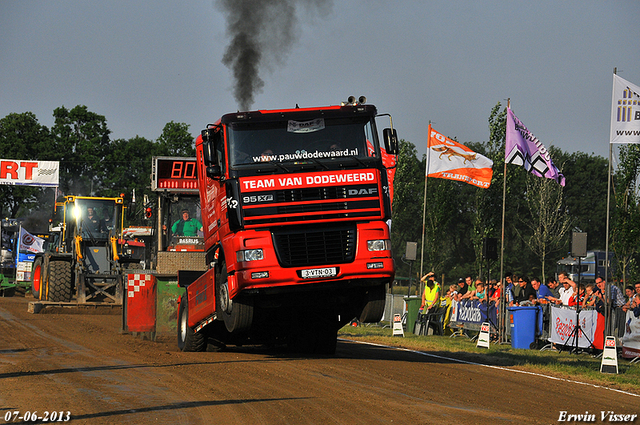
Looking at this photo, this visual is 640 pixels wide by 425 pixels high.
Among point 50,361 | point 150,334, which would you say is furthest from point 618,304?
point 50,361

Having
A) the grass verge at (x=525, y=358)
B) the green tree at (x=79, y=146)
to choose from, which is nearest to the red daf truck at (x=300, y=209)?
the grass verge at (x=525, y=358)

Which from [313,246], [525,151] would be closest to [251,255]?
[313,246]

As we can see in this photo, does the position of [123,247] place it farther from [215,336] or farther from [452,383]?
[452,383]

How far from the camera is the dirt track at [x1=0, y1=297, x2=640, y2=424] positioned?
25.0 ft

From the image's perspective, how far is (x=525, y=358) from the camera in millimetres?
A: 14961

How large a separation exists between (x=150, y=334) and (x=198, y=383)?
21.9 feet

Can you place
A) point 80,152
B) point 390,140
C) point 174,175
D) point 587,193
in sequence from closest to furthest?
1. point 390,140
2. point 174,175
3. point 80,152
4. point 587,193

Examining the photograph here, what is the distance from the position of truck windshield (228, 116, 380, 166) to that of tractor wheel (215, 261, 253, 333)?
1.82m

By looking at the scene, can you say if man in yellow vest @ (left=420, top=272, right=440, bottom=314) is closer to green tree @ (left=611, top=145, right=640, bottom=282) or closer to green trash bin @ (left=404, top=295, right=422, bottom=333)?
green trash bin @ (left=404, top=295, right=422, bottom=333)

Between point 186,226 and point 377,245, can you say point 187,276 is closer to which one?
point 186,226

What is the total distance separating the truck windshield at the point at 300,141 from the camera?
1137 cm

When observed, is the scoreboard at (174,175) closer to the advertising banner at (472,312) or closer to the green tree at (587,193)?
the advertising banner at (472,312)

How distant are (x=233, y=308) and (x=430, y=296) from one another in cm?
1079

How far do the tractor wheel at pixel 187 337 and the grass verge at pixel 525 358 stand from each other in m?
4.90
